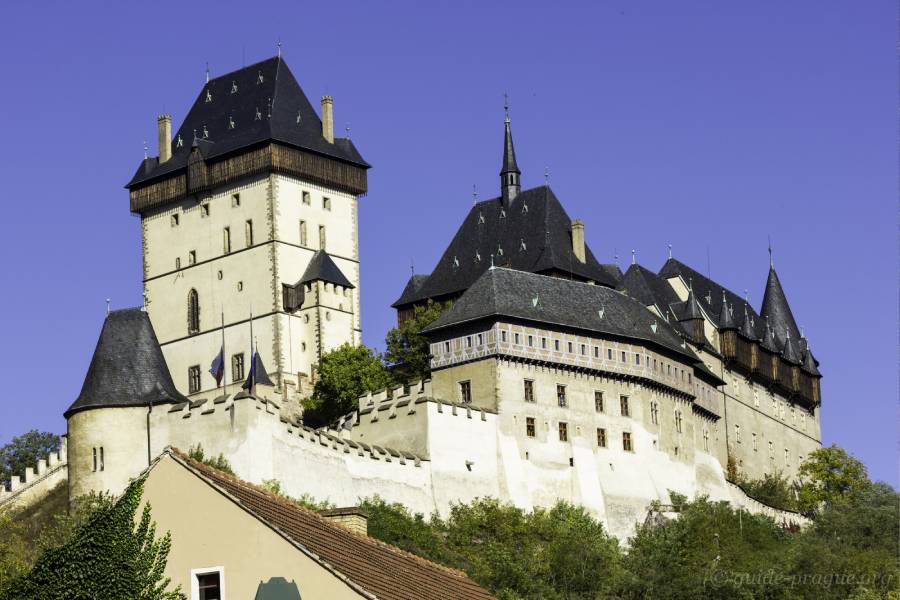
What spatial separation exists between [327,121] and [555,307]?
1830 centimetres

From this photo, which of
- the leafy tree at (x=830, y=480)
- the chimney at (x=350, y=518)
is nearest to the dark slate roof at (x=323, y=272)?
the leafy tree at (x=830, y=480)

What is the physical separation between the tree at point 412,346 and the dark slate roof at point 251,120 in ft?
31.6

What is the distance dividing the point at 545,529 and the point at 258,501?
128 feet

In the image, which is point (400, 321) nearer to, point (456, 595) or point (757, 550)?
point (757, 550)

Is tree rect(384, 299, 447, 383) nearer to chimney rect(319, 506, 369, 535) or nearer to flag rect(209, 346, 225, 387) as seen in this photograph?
flag rect(209, 346, 225, 387)

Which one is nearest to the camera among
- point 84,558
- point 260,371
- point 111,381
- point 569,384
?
point 84,558

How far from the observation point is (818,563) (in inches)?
2026

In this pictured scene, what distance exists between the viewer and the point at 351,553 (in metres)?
23.2

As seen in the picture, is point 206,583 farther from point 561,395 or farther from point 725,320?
point 725,320

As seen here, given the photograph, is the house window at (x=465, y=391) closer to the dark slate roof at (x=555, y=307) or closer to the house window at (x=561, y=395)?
the dark slate roof at (x=555, y=307)

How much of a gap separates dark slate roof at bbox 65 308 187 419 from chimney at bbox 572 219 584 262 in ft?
70.5

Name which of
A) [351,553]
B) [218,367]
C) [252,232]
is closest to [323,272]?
[252,232]

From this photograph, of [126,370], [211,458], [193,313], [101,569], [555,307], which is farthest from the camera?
[193,313]

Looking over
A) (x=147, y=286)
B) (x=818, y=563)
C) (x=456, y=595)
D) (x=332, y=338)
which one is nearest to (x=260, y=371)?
(x=332, y=338)
